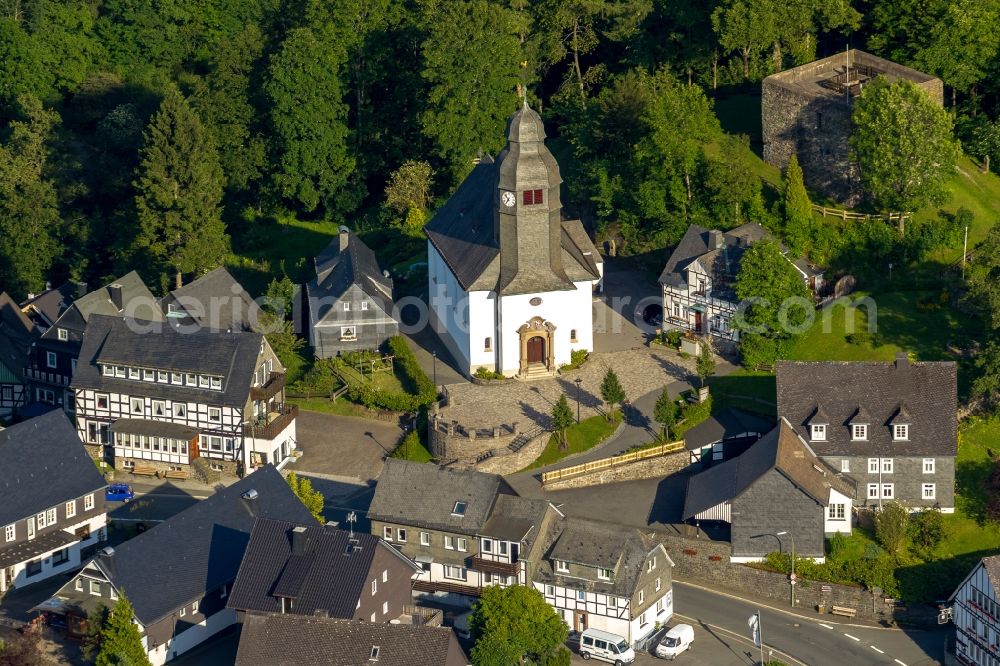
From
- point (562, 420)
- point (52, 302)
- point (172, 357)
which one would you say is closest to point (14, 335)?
point (52, 302)

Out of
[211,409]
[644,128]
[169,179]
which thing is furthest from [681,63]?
[211,409]

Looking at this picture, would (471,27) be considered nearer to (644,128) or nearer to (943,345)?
(644,128)

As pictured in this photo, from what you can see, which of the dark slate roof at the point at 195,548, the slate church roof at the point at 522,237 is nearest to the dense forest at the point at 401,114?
the slate church roof at the point at 522,237

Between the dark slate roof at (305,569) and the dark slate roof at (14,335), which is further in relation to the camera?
the dark slate roof at (14,335)

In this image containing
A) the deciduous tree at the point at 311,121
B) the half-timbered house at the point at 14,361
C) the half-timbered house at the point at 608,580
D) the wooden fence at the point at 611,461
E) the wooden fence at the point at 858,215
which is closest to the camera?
the half-timbered house at the point at 608,580

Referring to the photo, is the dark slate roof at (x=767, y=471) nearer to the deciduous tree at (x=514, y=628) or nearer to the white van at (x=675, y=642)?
the white van at (x=675, y=642)

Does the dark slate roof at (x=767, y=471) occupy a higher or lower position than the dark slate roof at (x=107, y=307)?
lower

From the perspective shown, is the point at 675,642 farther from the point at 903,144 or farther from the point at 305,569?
the point at 903,144
